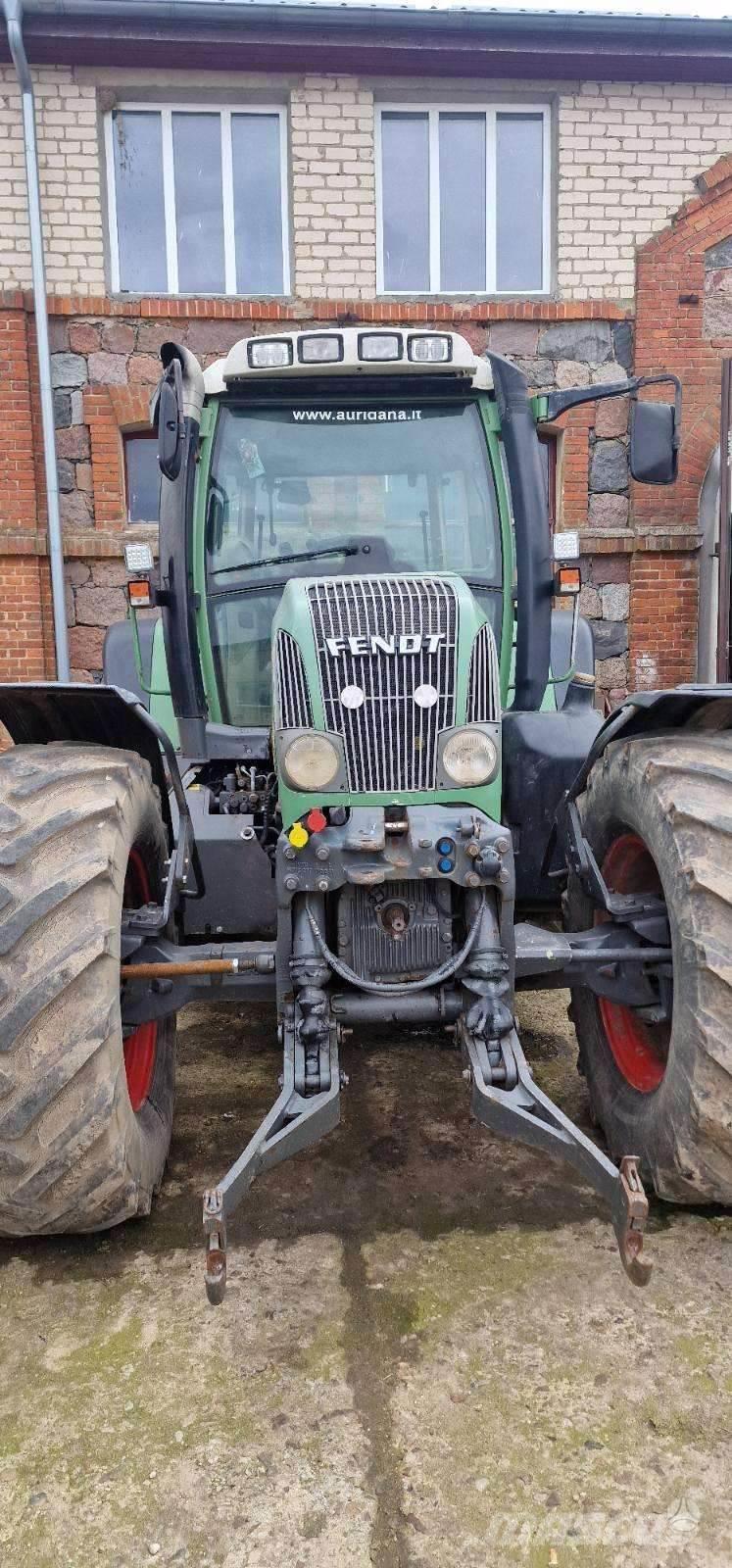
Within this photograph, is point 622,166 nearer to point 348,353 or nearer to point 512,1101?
point 348,353

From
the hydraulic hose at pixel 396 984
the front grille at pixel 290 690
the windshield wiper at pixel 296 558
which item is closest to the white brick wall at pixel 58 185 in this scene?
the windshield wiper at pixel 296 558

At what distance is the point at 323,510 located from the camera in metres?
3.61

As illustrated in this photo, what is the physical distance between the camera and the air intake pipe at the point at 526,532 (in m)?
3.51

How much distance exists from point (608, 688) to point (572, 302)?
120 inches

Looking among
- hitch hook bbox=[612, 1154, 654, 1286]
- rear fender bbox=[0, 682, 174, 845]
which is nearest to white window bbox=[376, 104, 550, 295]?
rear fender bbox=[0, 682, 174, 845]

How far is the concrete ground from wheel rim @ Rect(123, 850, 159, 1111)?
0.95ft

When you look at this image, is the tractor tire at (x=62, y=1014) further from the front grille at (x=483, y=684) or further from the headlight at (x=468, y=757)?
the front grille at (x=483, y=684)

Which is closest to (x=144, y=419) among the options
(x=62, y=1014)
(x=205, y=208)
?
(x=205, y=208)

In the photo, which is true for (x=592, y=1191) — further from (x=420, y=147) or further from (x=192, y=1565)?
(x=420, y=147)

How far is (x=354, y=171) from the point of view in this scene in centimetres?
802

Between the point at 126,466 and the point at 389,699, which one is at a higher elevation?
the point at 126,466

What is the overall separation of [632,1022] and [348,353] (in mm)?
2282

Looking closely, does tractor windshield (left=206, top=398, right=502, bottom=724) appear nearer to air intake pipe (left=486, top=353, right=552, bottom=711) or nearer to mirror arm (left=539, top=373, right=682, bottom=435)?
air intake pipe (left=486, top=353, right=552, bottom=711)

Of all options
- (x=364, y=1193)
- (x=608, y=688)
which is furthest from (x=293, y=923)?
(x=608, y=688)
